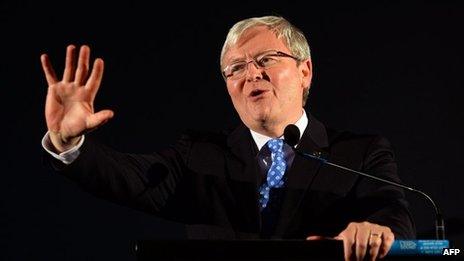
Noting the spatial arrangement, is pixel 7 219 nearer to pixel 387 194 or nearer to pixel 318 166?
pixel 318 166

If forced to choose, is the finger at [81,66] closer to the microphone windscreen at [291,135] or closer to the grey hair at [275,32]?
the microphone windscreen at [291,135]

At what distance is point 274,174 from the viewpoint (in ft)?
6.98

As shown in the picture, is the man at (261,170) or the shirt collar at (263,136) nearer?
the man at (261,170)

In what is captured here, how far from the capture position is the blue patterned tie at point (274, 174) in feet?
6.90

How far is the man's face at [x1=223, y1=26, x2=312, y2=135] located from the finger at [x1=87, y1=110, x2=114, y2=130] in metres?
0.65

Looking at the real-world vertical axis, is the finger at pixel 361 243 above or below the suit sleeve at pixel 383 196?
below

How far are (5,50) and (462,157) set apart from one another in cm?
184

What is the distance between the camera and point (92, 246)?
9.05ft

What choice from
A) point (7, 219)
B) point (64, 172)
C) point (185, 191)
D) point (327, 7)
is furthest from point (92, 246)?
point (327, 7)

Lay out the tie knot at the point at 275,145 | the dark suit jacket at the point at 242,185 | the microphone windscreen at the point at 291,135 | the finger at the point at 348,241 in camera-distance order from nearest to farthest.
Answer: the finger at the point at 348,241
the microphone windscreen at the point at 291,135
the dark suit jacket at the point at 242,185
the tie knot at the point at 275,145

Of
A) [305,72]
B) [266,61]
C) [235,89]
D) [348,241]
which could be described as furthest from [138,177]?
[348,241]

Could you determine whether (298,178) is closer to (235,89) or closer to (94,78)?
(235,89)

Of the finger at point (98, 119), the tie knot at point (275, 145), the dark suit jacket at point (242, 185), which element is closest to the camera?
the finger at point (98, 119)

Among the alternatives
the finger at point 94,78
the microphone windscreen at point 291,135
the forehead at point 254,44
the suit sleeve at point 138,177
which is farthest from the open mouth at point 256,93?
the finger at point 94,78
